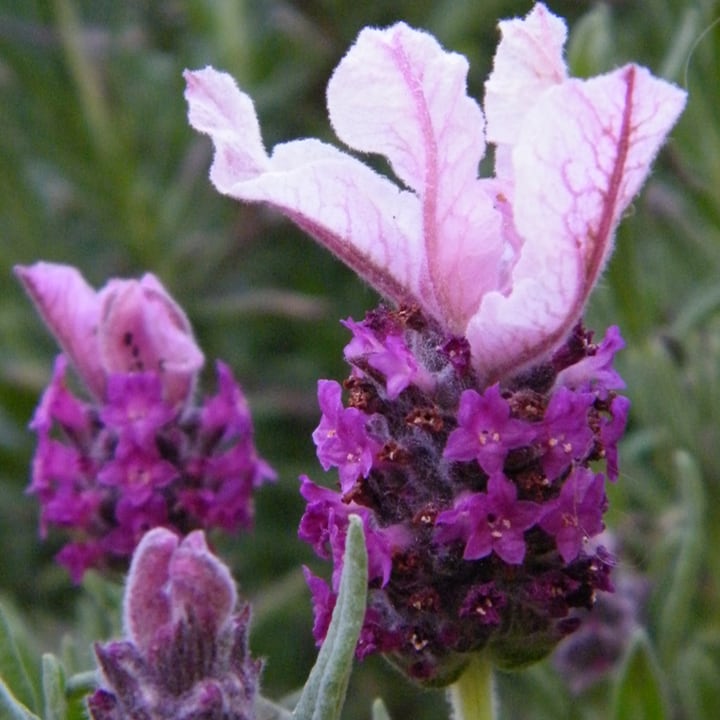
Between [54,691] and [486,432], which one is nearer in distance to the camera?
[486,432]

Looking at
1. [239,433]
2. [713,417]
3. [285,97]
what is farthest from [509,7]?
[239,433]

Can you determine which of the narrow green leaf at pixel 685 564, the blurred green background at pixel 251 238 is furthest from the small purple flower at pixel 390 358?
the blurred green background at pixel 251 238

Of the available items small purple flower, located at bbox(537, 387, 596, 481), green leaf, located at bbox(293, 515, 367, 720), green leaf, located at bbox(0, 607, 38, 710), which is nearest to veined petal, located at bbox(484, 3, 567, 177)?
small purple flower, located at bbox(537, 387, 596, 481)

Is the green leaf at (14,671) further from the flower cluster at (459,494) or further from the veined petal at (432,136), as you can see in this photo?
the veined petal at (432,136)

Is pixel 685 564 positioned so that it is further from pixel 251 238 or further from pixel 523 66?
pixel 251 238

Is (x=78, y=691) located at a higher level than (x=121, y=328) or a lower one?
lower

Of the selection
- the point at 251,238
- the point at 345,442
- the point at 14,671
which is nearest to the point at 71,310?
the point at 14,671

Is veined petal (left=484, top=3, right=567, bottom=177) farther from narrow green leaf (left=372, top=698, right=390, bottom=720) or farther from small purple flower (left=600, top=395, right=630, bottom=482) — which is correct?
narrow green leaf (left=372, top=698, right=390, bottom=720)
